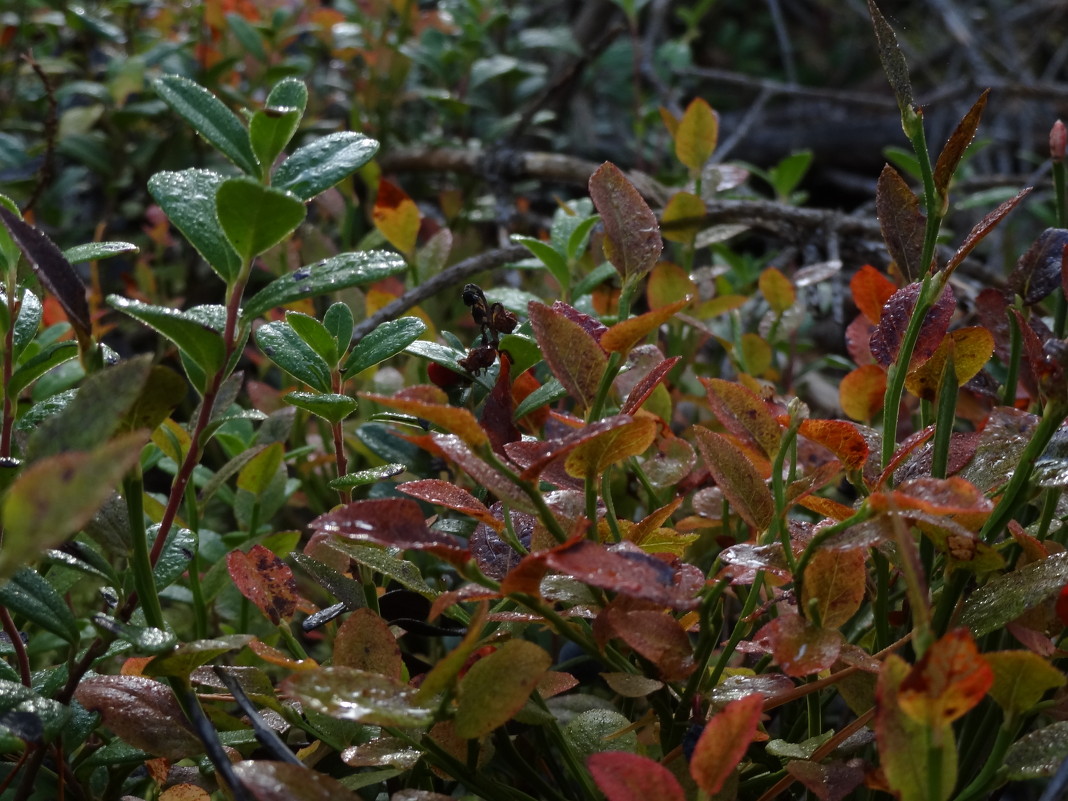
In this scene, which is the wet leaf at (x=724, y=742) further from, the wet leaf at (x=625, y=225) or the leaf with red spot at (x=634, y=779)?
the wet leaf at (x=625, y=225)

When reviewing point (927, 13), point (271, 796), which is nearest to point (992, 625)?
point (271, 796)

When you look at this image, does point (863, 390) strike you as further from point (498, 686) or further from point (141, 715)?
point (141, 715)

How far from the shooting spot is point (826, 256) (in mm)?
1239

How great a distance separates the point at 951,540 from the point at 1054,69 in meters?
2.64

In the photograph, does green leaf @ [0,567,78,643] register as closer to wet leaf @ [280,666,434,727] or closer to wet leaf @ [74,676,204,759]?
wet leaf @ [74,676,204,759]

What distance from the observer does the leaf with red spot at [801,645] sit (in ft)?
1.58

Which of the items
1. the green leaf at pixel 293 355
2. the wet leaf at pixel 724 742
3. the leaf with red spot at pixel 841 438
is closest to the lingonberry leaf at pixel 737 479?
the leaf with red spot at pixel 841 438

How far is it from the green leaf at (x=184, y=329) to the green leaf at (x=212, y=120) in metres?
0.10

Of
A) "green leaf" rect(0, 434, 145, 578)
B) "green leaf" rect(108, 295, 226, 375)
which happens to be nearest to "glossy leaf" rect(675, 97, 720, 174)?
"green leaf" rect(108, 295, 226, 375)

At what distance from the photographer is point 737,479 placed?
566 millimetres

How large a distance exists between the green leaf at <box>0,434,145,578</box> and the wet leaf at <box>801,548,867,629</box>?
0.36 m

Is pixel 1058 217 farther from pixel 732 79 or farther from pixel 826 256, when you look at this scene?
pixel 732 79

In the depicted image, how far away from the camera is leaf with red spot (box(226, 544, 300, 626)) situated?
2.04ft

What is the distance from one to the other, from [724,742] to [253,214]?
0.34 meters
